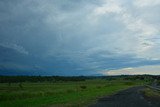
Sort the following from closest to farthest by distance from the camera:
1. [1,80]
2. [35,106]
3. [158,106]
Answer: [158,106] → [35,106] → [1,80]

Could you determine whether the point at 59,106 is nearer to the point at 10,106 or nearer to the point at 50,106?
the point at 50,106

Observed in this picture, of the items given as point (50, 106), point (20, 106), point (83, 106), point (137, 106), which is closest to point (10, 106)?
point (20, 106)

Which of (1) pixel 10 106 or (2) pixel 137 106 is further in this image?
(1) pixel 10 106

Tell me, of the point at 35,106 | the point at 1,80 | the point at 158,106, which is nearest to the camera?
the point at 158,106

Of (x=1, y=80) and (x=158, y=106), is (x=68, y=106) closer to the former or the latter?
(x=158, y=106)

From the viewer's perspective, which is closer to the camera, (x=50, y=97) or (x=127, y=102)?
(x=127, y=102)

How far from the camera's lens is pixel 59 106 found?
104 feet

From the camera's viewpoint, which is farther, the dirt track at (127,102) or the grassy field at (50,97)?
the grassy field at (50,97)

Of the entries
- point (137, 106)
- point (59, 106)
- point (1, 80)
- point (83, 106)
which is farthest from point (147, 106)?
point (1, 80)

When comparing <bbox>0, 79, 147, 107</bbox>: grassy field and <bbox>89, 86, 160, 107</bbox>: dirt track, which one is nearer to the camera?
<bbox>89, 86, 160, 107</bbox>: dirt track

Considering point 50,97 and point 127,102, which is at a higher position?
point 50,97

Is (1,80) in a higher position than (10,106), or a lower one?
higher

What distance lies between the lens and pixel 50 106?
3175 centimetres

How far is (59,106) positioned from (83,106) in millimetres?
2310
